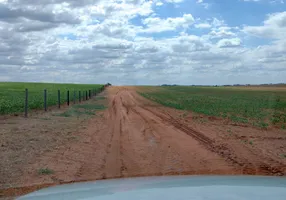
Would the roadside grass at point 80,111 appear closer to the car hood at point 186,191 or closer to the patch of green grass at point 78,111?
the patch of green grass at point 78,111

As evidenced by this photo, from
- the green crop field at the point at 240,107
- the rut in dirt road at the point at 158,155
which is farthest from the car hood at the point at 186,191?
the green crop field at the point at 240,107

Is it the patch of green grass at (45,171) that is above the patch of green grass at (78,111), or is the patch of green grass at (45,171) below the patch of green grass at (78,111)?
below

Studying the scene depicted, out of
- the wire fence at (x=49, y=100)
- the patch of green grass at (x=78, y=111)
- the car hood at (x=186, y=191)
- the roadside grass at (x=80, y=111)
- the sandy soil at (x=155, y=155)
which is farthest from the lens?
the wire fence at (x=49, y=100)

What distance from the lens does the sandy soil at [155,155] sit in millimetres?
7863

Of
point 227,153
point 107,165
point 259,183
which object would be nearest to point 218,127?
point 227,153

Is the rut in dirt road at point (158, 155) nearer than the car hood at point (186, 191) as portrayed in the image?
No

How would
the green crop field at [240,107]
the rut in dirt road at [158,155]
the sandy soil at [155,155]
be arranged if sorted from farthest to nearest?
the green crop field at [240,107] → the rut in dirt road at [158,155] → the sandy soil at [155,155]

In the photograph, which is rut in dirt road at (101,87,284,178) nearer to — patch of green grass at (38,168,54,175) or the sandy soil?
the sandy soil

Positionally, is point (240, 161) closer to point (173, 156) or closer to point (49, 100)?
point (173, 156)

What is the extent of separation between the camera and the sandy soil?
7.86m

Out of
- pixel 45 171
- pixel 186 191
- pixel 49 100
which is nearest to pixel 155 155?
pixel 45 171

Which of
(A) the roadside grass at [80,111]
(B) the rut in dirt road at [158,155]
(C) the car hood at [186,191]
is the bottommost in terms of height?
(B) the rut in dirt road at [158,155]

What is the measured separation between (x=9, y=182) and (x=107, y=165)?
2.19 metres

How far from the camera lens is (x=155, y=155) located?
32.4 feet
